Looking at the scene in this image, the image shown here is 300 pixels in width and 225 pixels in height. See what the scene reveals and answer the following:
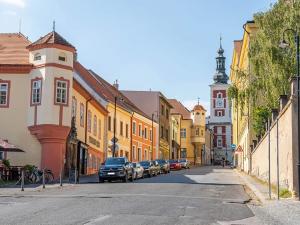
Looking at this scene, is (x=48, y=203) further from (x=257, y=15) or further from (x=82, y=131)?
(x=82, y=131)

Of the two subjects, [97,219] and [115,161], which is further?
[115,161]

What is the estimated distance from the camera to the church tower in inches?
5610


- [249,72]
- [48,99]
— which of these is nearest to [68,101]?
[48,99]

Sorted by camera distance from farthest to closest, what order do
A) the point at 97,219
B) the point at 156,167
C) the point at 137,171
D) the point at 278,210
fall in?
1. the point at 156,167
2. the point at 137,171
3. the point at 278,210
4. the point at 97,219

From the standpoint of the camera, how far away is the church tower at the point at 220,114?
142 metres

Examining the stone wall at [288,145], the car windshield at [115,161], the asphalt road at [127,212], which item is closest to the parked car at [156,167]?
the car windshield at [115,161]

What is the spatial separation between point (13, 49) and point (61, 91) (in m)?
6.01

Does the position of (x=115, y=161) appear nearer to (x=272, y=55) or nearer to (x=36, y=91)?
(x=36, y=91)

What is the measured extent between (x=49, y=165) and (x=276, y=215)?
2406 centimetres

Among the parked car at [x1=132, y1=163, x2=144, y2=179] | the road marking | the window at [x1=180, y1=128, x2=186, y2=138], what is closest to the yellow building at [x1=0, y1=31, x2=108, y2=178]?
the parked car at [x1=132, y1=163, x2=144, y2=179]

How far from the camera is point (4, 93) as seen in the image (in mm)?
38750

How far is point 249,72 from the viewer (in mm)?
35125

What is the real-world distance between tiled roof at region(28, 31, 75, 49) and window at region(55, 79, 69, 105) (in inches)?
102

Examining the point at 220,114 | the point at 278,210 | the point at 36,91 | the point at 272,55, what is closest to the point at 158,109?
the point at 36,91
